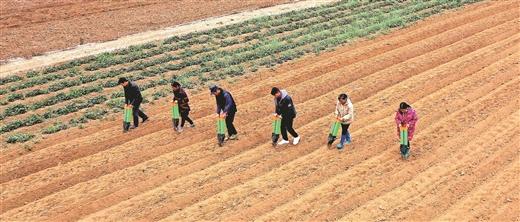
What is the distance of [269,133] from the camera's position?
15.6m

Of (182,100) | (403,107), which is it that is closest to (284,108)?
(403,107)

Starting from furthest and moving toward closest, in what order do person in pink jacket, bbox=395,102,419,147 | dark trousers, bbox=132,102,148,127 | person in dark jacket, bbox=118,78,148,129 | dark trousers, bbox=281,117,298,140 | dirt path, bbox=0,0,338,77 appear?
dirt path, bbox=0,0,338,77, dark trousers, bbox=132,102,148,127, person in dark jacket, bbox=118,78,148,129, dark trousers, bbox=281,117,298,140, person in pink jacket, bbox=395,102,419,147

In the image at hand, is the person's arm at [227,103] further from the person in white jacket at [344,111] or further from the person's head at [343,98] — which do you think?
the person's head at [343,98]

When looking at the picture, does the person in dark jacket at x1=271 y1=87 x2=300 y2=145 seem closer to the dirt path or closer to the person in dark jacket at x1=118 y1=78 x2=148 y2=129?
the person in dark jacket at x1=118 y1=78 x2=148 y2=129

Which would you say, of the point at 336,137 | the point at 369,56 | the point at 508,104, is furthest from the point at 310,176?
the point at 369,56

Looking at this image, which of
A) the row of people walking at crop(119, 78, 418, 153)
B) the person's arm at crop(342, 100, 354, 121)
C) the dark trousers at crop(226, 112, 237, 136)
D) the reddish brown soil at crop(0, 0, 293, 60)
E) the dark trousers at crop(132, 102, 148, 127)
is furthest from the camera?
the reddish brown soil at crop(0, 0, 293, 60)

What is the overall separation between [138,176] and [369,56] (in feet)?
34.3

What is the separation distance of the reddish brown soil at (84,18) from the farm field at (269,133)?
3.68 meters

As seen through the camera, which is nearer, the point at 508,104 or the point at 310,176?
the point at 310,176

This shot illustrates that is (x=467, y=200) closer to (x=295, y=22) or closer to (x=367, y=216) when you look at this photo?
(x=367, y=216)

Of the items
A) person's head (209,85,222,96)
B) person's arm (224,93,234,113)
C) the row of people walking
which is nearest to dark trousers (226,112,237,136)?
the row of people walking

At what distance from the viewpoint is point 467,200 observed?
40.6 ft

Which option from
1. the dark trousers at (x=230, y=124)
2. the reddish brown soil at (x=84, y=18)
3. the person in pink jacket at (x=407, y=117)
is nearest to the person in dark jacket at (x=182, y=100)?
the dark trousers at (x=230, y=124)

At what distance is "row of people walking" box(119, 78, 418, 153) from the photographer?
13.3 metres
